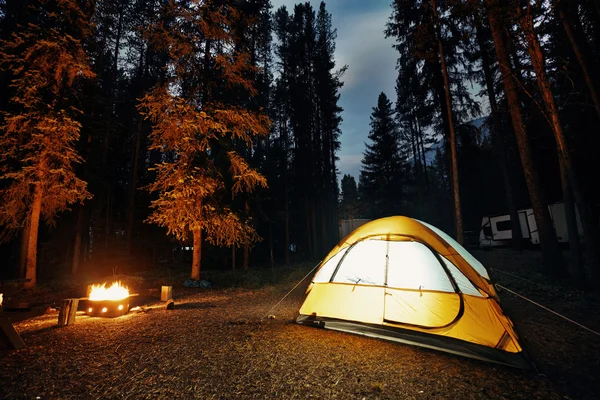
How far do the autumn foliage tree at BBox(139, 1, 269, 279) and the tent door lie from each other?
6.90 m

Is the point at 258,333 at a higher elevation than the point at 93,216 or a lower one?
lower

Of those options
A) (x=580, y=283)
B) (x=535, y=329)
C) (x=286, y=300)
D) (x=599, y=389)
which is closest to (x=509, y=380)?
(x=599, y=389)

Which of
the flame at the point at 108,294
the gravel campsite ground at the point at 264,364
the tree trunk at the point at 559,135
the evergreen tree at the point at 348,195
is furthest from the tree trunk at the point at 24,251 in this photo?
the evergreen tree at the point at 348,195

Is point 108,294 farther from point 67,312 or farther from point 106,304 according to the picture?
point 67,312

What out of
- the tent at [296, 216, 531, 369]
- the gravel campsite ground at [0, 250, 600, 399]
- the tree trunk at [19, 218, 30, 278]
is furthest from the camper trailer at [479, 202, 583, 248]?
the tree trunk at [19, 218, 30, 278]

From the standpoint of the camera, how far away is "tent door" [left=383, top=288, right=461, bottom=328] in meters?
4.46

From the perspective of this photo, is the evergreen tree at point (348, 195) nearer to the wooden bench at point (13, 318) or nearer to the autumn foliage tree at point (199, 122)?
the autumn foliage tree at point (199, 122)

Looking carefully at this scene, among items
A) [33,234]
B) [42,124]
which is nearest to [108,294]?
[33,234]

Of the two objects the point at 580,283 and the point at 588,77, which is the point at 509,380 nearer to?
the point at 580,283

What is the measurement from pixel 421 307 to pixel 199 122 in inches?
359

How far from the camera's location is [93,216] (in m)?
21.8

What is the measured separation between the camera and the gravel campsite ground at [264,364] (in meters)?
3.09

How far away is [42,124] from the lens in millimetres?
10242

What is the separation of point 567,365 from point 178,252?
30.9 m
